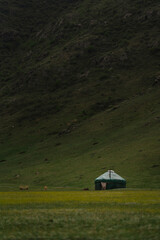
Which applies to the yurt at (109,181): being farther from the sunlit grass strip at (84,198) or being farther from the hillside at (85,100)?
the sunlit grass strip at (84,198)

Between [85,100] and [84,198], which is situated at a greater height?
[85,100]

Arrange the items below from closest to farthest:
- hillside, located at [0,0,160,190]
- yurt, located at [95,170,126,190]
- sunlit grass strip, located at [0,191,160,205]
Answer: sunlit grass strip, located at [0,191,160,205] → yurt, located at [95,170,126,190] → hillside, located at [0,0,160,190]

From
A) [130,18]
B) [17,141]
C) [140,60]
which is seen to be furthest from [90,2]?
[17,141]

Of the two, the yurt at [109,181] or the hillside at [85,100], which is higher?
the hillside at [85,100]

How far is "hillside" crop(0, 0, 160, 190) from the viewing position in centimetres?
8056

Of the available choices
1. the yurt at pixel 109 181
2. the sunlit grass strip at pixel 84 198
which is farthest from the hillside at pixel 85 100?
the sunlit grass strip at pixel 84 198

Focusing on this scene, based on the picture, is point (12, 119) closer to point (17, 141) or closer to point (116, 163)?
point (17, 141)

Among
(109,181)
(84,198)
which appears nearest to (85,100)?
(109,181)

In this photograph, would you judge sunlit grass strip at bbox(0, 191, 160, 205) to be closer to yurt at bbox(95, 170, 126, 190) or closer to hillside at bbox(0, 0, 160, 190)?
yurt at bbox(95, 170, 126, 190)

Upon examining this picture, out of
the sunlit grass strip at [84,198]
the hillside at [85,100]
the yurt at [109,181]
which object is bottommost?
the sunlit grass strip at [84,198]

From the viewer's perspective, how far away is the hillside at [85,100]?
3172 inches

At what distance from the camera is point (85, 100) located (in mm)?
132750

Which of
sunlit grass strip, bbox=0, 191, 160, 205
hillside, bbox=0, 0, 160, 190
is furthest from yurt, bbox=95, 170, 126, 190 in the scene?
sunlit grass strip, bbox=0, 191, 160, 205

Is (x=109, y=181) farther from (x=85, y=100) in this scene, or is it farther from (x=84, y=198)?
(x=85, y=100)
